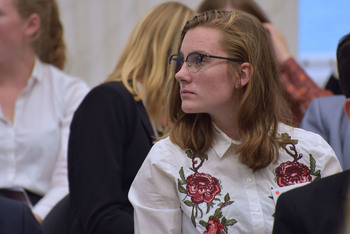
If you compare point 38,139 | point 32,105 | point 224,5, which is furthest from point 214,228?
point 32,105

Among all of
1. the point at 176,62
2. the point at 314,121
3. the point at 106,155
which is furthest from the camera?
the point at 314,121

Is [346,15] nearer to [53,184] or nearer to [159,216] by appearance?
[53,184]

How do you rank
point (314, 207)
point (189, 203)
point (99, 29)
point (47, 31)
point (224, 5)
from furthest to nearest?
point (99, 29)
point (47, 31)
point (224, 5)
point (189, 203)
point (314, 207)

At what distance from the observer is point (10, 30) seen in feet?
11.3

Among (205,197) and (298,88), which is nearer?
(205,197)

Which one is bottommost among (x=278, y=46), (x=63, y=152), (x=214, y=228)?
(x=63, y=152)

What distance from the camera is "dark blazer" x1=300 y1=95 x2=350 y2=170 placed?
2.46 m

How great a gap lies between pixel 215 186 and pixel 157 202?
6.8 inches

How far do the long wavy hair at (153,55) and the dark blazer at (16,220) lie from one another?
35.5 inches

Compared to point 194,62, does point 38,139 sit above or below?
below

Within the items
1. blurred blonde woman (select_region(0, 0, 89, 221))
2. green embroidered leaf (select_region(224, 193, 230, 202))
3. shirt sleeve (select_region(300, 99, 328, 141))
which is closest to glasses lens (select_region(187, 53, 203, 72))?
green embroidered leaf (select_region(224, 193, 230, 202))

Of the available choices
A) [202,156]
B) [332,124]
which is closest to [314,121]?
[332,124]

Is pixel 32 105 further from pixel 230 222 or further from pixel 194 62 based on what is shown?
pixel 230 222

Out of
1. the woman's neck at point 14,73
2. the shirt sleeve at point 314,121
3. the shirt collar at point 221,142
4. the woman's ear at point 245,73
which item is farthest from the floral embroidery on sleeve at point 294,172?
the woman's neck at point 14,73
